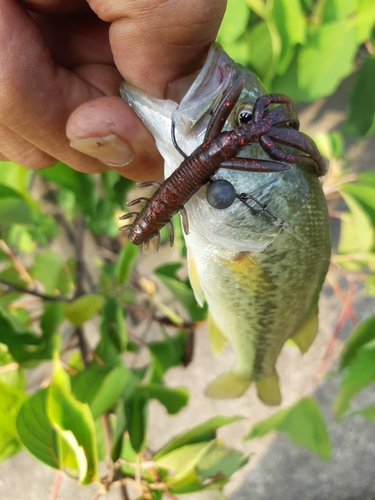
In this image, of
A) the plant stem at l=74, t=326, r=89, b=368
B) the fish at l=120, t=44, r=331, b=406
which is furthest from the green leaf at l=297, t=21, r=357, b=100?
the plant stem at l=74, t=326, r=89, b=368

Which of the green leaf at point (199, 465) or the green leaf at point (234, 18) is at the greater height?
the green leaf at point (234, 18)

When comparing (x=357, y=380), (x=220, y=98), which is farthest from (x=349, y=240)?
(x=220, y=98)

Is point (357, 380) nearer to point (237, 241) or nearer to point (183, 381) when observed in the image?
point (237, 241)

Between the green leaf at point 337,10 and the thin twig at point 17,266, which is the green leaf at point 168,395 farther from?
the green leaf at point 337,10

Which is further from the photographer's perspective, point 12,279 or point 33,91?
point 12,279

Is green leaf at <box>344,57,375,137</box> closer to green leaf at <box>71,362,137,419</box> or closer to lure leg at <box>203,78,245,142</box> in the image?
lure leg at <box>203,78,245,142</box>

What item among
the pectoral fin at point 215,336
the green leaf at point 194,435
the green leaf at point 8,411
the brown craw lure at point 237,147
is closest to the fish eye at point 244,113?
the brown craw lure at point 237,147
